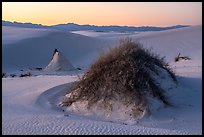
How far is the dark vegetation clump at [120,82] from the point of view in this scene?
9164 mm

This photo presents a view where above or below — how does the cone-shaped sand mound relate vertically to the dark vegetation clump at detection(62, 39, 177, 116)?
below

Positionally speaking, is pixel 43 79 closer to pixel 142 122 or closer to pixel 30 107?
pixel 30 107

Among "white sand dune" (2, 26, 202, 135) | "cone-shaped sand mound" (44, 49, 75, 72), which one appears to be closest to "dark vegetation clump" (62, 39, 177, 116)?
"white sand dune" (2, 26, 202, 135)

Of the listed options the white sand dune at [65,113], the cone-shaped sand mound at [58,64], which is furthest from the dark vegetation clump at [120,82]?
the cone-shaped sand mound at [58,64]

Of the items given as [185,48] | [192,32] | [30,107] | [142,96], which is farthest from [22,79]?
[192,32]

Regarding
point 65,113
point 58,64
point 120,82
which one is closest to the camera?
point 65,113

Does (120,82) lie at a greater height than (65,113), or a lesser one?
greater

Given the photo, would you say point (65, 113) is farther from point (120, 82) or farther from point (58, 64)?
point (58, 64)

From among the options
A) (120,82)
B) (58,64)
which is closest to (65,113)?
(120,82)

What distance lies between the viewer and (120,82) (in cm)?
928

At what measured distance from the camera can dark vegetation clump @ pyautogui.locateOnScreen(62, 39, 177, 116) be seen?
916cm

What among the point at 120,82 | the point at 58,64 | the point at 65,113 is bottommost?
the point at 58,64

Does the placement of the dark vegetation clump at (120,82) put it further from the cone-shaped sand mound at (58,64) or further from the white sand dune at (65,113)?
the cone-shaped sand mound at (58,64)

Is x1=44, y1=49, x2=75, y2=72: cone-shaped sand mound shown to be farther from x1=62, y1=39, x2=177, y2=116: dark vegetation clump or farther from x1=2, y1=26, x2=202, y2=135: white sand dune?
x1=62, y1=39, x2=177, y2=116: dark vegetation clump
